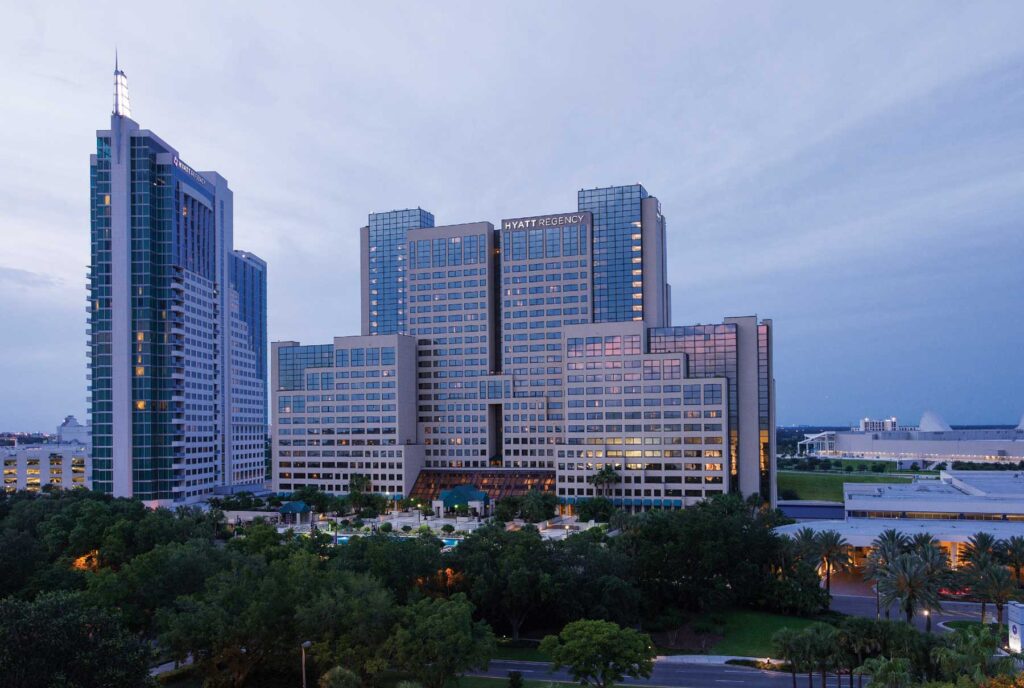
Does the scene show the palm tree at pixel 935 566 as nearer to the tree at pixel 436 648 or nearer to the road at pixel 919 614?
the road at pixel 919 614

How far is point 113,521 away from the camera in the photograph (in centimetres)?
9344

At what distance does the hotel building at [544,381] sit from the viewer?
473 feet

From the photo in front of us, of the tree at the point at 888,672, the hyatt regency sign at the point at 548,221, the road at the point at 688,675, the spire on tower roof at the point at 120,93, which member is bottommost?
the road at the point at 688,675

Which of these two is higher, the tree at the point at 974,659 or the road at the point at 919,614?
the tree at the point at 974,659

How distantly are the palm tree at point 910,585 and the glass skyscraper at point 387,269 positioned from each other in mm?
140045

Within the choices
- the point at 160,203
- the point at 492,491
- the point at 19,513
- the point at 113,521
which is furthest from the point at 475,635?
the point at 160,203

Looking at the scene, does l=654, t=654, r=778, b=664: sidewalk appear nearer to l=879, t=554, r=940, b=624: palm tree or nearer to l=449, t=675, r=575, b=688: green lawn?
l=879, t=554, r=940, b=624: palm tree

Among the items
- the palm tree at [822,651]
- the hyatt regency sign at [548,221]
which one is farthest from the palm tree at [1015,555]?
the hyatt regency sign at [548,221]

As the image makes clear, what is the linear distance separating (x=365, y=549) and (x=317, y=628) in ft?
67.2

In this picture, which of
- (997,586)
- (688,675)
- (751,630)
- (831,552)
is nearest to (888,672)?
(688,675)

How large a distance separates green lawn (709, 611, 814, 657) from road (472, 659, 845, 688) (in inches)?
216

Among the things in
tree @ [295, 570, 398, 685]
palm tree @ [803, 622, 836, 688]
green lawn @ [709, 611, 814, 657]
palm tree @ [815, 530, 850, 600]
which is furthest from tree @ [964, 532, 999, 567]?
tree @ [295, 570, 398, 685]

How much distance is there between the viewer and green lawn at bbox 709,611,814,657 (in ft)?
228

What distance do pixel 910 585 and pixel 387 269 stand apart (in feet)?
493
